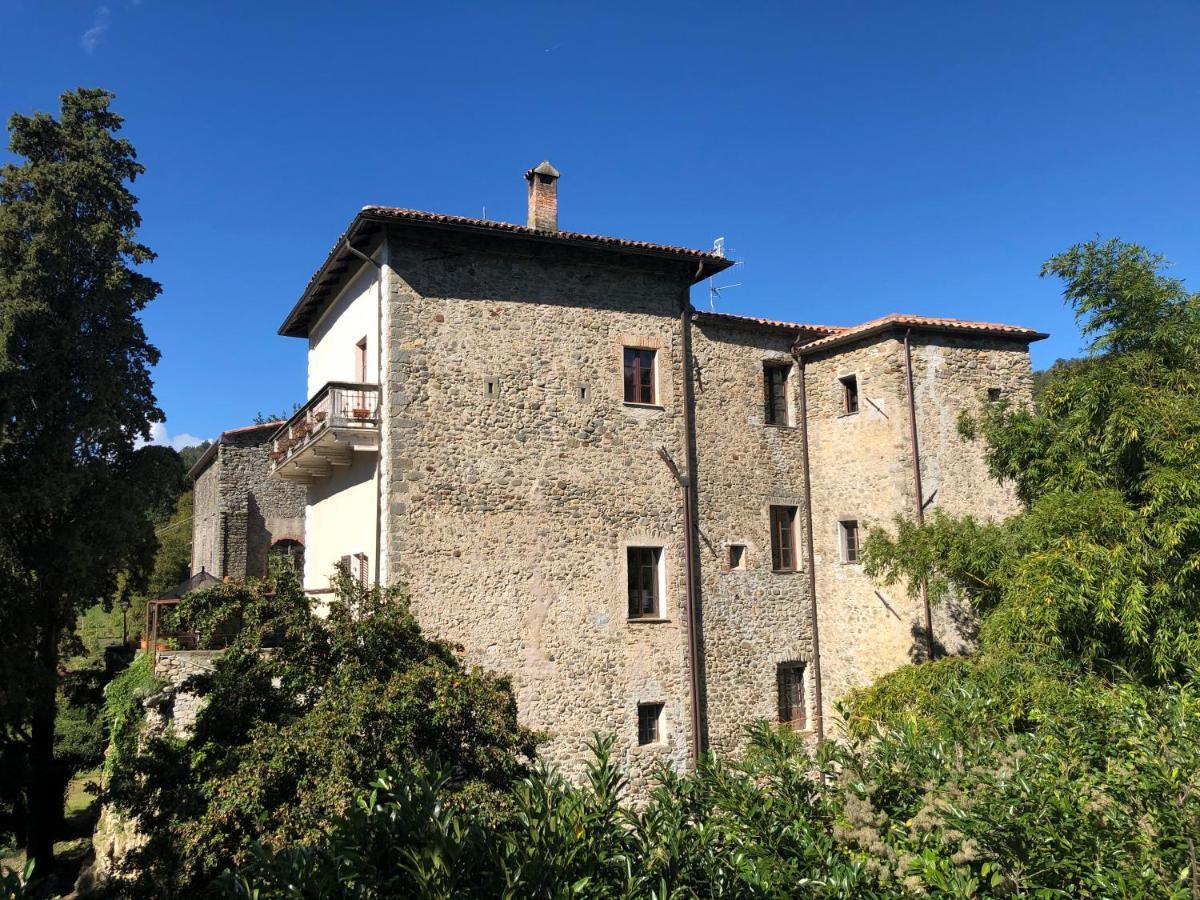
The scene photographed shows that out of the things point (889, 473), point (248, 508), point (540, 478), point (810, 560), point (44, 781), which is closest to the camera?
point (540, 478)

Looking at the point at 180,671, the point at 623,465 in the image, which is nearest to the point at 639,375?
the point at 623,465

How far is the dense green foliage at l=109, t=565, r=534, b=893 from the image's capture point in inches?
361

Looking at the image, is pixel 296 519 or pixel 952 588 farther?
pixel 296 519

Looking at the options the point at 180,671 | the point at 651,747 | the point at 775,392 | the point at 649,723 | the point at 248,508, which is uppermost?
the point at 775,392

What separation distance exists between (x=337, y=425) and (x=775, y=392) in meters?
9.72

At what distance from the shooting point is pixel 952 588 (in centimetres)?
1591

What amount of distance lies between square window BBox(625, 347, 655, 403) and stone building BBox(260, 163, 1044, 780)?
50 mm

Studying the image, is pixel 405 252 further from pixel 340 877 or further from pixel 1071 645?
pixel 1071 645

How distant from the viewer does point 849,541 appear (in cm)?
1778

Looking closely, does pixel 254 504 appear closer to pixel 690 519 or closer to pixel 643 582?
pixel 643 582

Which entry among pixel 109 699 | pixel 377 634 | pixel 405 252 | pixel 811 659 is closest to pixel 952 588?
pixel 811 659

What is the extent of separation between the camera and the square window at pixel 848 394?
17.9 metres

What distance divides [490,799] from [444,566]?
537 centimetres

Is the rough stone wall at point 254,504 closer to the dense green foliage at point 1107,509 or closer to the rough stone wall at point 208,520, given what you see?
the rough stone wall at point 208,520
